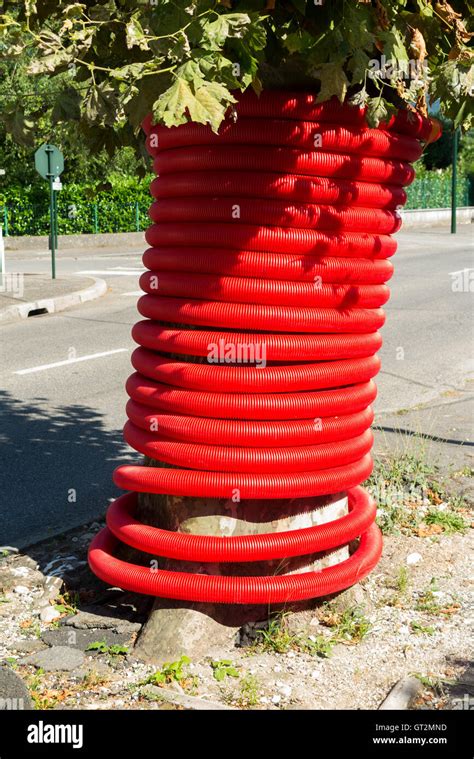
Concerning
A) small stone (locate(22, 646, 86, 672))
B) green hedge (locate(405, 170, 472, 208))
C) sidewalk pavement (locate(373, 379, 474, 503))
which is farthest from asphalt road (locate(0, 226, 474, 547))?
green hedge (locate(405, 170, 472, 208))

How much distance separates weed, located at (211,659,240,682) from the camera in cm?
352

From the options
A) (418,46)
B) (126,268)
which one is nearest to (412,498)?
(418,46)

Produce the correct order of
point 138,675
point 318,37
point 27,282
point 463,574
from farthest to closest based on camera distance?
point 27,282 → point 463,574 → point 138,675 → point 318,37

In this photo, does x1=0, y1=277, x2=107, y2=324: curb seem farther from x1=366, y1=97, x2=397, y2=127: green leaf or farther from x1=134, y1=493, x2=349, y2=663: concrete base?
x1=366, y1=97, x2=397, y2=127: green leaf

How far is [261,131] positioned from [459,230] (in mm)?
32749

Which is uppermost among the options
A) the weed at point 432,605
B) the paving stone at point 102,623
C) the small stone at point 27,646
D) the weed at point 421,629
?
the paving stone at point 102,623

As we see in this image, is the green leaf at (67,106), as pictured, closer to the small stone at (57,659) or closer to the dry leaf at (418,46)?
the dry leaf at (418,46)

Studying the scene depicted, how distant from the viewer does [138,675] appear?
3.55 meters

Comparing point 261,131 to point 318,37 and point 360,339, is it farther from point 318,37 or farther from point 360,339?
point 360,339

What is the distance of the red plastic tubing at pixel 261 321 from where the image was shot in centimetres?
370

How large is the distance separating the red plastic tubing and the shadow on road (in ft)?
5.21

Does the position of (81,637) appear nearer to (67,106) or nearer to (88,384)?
(67,106)

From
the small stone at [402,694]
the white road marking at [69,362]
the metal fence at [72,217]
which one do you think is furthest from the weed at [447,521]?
the metal fence at [72,217]
